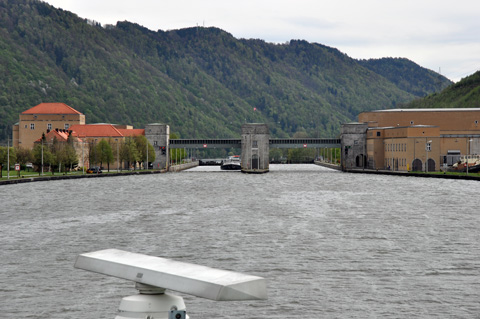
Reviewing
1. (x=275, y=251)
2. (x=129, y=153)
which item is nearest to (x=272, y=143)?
(x=129, y=153)

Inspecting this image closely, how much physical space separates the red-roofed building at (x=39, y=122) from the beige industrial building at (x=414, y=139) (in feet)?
278

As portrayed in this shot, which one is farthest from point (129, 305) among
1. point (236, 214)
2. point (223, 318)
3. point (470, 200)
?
point (470, 200)

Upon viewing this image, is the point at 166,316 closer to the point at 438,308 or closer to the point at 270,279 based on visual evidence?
the point at 438,308

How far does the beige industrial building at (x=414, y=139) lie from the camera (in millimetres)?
139000

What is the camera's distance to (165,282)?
465cm

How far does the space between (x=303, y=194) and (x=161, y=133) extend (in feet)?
344

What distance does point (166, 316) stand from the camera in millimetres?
4973

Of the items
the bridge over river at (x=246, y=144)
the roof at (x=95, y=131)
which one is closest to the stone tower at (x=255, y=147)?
the bridge over river at (x=246, y=144)

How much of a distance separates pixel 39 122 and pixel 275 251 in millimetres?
175689

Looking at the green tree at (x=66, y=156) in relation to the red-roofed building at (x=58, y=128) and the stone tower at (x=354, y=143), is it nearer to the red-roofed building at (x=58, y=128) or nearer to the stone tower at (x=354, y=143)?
the red-roofed building at (x=58, y=128)

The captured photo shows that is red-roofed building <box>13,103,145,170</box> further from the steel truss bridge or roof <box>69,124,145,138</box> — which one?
the steel truss bridge

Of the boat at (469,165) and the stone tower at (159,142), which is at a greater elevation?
the stone tower at (159,142)

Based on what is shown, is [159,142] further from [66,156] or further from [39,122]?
[66,156]

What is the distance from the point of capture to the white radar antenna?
173 inches
